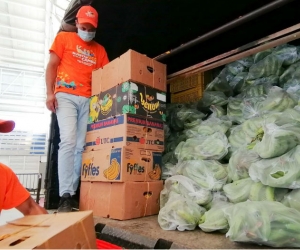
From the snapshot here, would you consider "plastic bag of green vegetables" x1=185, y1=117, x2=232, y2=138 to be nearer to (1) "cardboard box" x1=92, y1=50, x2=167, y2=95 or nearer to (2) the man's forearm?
(1) "cardboard box" x1=92, y1=50, x2=167, y2=95

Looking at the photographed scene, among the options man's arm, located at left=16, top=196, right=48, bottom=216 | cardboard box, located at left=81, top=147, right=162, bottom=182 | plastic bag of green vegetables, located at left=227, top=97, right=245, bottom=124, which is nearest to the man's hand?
cardboard box, located at left=81, top=147, right=162, bottom=182

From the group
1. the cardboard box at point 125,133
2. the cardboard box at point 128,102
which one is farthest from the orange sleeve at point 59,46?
the cardboard box at point 125,133

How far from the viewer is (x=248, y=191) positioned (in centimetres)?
165

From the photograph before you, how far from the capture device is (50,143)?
2.70m

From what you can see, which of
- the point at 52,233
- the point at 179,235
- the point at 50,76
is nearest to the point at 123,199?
the point at 179,235

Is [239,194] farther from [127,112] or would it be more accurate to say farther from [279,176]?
[127,112]

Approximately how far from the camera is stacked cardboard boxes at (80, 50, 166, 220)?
2.05 metres

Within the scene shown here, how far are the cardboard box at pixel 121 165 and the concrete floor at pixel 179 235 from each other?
1.04 feet

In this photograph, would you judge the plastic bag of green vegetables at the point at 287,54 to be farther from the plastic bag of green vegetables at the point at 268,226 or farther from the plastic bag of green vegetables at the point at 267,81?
the plastic bag of green vegetables at the point at 268,226

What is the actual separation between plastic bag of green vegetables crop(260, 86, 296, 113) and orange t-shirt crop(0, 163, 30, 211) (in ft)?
5.76

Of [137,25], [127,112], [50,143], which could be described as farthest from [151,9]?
[50,143]

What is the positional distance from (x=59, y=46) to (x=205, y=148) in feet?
5.19

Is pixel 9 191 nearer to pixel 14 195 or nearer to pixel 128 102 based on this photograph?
pixel 14 195

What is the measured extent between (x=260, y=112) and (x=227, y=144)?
377mm
